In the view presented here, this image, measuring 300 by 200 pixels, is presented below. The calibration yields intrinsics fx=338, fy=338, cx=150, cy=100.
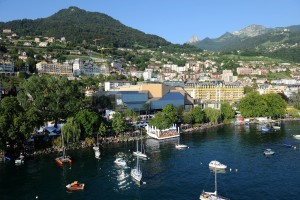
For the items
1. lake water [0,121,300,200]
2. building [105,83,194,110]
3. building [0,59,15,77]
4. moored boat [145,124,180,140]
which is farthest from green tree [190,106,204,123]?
building [0,59,15,77]

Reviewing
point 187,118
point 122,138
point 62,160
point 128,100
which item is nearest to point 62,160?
point 62,160

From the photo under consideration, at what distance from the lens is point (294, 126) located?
252ft

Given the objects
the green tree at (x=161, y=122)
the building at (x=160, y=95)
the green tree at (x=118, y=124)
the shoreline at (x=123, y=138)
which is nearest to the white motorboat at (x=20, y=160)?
the shoreline at (x=123, y=138)

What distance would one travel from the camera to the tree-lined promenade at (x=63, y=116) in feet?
152

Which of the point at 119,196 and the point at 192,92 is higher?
the point at 192,92

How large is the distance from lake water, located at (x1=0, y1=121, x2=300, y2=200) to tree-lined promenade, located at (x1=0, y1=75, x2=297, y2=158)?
3.89 metres

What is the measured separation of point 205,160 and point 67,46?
114 m

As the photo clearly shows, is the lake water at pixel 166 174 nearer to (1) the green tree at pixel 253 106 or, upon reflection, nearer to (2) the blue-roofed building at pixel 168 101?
(2) the blue-roofed building at pixel 168 101

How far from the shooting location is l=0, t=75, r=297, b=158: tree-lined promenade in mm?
46375

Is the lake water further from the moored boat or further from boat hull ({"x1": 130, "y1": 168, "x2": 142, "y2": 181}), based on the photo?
the moored boat

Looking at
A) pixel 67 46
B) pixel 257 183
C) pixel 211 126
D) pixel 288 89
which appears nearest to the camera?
pixel 257 183

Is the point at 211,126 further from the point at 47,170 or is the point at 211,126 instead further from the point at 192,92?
the point at 47,170

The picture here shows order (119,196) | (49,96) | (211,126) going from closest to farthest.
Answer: (119,196)
(49,96)
(211,126)

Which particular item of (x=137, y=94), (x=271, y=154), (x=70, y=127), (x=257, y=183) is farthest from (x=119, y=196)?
(x=137, y=94)
